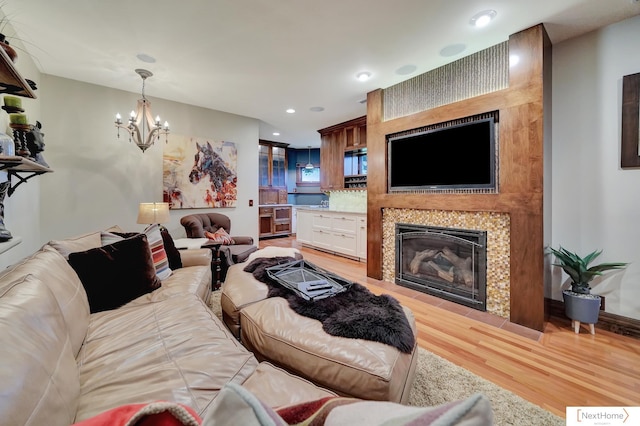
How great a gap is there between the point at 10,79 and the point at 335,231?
4.28 metres

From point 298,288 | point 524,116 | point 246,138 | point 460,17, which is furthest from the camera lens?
point 246,138

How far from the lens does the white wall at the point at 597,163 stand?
7.13ft

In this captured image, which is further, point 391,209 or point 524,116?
point 391,209

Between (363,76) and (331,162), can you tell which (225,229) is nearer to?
(331,162)

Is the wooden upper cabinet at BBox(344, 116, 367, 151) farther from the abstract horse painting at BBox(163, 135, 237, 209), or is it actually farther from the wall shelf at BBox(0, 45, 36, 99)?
the wall shelf at BBox(0, 45, 36, 99)

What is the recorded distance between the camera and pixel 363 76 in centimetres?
310

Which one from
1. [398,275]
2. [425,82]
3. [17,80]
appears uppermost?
[425,82]

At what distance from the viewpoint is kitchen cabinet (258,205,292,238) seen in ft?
22.2

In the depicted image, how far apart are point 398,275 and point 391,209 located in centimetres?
88

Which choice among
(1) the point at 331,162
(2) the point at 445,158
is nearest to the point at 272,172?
(1) the point at 331,162

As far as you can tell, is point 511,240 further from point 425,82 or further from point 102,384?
point 102,384

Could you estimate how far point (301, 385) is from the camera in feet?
3.11

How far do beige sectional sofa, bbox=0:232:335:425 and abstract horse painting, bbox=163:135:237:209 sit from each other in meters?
2.58

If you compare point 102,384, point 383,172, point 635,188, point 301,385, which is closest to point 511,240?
point 635,188
